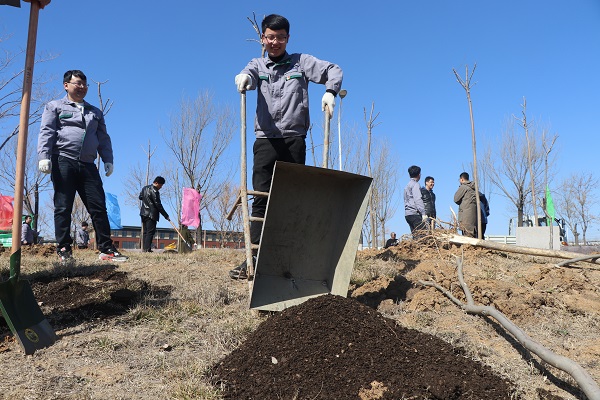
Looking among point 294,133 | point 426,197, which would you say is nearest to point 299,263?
point 294,133

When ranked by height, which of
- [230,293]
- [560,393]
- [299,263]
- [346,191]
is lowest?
[560,393]

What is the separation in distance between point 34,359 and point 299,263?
6.05 ft

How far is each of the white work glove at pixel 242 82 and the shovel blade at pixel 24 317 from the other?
6.77 ft

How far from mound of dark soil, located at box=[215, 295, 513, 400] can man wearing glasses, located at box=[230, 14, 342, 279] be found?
141 centimetres

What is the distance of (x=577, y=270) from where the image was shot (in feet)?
18.7

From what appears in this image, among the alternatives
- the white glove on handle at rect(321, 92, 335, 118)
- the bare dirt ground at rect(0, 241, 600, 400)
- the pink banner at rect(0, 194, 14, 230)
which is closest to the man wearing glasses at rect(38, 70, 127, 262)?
the bare dirt ground at rect(0, 241, 600, 400)

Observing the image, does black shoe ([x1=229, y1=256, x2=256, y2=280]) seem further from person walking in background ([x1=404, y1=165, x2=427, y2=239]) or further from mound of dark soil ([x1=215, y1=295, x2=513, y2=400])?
person walking in background ([x1=404, y1=165, x2=427, y2=239])

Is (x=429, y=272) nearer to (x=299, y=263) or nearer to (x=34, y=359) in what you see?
(x=299, y=263)

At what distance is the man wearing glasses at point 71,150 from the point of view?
5.34m

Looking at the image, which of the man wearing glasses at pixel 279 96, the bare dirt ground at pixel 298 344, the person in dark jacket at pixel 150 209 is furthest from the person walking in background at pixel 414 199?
the man wearing glasses at pixel 279 96

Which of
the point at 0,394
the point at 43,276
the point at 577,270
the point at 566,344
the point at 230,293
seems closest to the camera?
the point at 0,394

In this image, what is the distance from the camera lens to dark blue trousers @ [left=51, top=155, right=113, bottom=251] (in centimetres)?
539

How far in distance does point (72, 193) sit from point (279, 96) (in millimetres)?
2863

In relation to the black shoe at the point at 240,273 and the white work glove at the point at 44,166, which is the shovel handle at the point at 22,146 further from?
the white work glove at the point at 44,166
